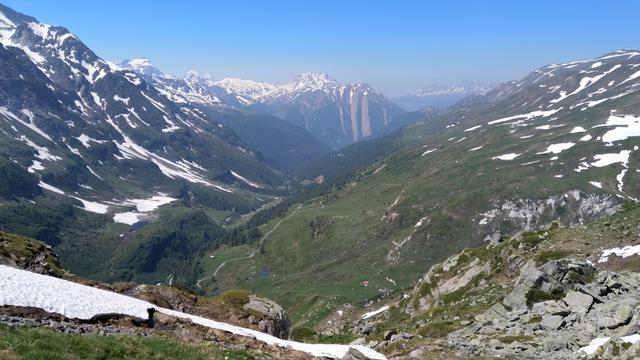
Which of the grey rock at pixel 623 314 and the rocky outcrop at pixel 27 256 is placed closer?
the grey rock at pixel 623 314

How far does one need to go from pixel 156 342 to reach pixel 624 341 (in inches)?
1087

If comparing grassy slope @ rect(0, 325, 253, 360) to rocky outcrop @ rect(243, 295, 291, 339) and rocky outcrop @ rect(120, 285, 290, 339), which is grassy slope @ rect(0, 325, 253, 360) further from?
rocky outcrop @ rect(243, 295, 291, 339)

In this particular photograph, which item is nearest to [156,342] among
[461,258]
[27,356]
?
[27,356]

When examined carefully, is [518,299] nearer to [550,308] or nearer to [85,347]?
[550,308]

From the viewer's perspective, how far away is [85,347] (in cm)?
1997

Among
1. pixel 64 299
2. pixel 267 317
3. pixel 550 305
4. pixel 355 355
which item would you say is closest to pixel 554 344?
pixel 550 305

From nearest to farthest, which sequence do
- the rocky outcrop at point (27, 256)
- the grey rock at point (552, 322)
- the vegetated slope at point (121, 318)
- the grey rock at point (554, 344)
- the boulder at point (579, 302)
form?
the vegetated slope at point (121, 318)
the grey rock at point (554, 344)
the grey rock at point (552, 322)
the boulder at point (579, 302)
the rocky outcrop at point (27, 256)

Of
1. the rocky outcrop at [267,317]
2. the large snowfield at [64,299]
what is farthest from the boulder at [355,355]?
the rocky outcrop at [267,317]

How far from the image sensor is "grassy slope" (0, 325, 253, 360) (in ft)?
57.5

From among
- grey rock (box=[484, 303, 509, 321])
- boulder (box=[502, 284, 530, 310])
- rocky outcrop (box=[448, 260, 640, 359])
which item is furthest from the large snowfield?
boulder (box=[502, 284, 530, 310])

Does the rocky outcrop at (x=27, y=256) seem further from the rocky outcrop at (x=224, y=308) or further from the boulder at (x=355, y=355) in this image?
the boulder at (x=355, y=355)

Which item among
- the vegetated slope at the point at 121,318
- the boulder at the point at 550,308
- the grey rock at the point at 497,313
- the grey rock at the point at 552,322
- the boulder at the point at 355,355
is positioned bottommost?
the grey rock at the point at 497,313

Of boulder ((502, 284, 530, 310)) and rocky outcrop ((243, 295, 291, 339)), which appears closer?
boulder ((502, 284, 530, 310))

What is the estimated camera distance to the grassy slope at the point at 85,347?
57.5ft
